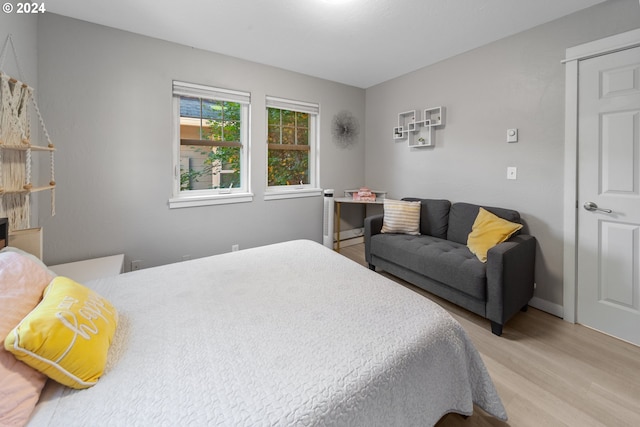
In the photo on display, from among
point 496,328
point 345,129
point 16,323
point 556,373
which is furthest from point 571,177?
point 16,323

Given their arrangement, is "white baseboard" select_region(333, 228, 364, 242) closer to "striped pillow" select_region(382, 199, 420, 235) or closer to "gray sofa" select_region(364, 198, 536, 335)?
"gray sofa" select_region(364, 198, 536, 335)

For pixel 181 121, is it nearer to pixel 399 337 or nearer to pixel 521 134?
pixel 399 337

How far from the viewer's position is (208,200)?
3.02 meters

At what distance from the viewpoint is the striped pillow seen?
10.2 feet

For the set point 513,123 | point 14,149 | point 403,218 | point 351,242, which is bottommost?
point 351,242

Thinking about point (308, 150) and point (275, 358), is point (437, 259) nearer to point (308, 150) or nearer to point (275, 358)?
point (275, 358)

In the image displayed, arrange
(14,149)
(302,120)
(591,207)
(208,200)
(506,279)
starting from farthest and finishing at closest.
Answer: (302,120) → (208,200) → (591,207) → (506,279) → (14,149)

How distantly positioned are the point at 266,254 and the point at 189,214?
1339 mm

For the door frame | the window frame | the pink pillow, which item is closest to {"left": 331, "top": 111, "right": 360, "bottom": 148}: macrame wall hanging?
the window frame

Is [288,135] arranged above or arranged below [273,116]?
below

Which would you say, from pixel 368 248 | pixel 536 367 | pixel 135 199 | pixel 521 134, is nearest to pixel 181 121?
pixel 135 199

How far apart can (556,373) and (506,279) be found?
23.5 inches

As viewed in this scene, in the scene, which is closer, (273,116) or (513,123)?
(513,123)

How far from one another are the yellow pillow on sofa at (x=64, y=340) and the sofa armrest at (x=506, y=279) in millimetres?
2253
